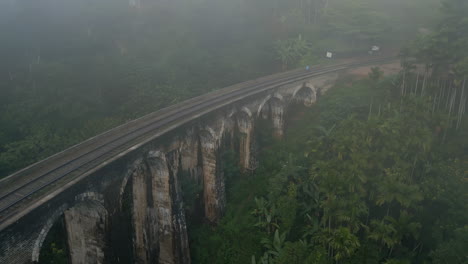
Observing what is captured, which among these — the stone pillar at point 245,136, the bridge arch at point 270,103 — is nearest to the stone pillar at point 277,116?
the bridge arch at point 270,103

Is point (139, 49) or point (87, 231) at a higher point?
point (139, 49)

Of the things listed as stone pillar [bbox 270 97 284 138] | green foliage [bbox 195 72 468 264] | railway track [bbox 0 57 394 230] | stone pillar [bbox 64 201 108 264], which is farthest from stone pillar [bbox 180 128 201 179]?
stone pillar [bbox 270 97 284 138]

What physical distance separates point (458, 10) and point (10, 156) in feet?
133

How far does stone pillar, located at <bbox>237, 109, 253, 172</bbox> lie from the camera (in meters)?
34.8

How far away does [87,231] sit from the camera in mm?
21422

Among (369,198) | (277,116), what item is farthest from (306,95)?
(369,198)

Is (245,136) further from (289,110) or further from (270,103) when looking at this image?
(289,110)

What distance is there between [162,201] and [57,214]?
897cm

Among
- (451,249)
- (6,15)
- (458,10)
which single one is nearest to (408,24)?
(458,10)

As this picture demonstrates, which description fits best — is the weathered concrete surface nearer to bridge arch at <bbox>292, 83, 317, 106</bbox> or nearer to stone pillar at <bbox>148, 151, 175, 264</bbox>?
stone pillar at <bbox>148, 151, 175, 264</bbox>

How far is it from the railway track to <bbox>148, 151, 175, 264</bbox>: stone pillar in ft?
6.26

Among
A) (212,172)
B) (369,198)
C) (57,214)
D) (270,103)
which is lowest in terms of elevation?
(212,172)

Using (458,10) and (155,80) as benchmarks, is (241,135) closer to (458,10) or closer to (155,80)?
(155,80)

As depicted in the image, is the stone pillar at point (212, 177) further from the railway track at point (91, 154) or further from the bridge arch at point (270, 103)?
the bridge arch at point (270, 103)
